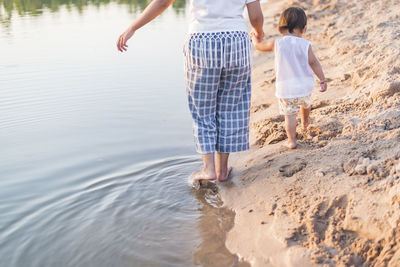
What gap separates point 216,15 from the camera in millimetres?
2822

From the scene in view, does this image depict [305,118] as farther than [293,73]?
Yes

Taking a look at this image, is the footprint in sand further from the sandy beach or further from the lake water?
the lake water

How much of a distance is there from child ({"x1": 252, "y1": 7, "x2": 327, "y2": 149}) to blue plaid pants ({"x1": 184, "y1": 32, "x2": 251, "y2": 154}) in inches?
14.7

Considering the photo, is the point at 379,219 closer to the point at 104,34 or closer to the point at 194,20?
the point at 194,20

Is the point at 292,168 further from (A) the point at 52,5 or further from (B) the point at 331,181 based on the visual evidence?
(A) the point at 52,5

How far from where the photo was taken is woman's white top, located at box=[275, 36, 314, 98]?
3256 millimetres

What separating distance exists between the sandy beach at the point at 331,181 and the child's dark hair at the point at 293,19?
759mm

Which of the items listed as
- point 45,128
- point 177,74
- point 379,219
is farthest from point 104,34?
point 379,219

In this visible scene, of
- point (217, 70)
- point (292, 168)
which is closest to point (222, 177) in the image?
point (292, 168)

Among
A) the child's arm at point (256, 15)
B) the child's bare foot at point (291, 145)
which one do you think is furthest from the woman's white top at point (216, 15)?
the child's bare foot at point (291, 145)

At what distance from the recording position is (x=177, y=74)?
6.87 metres

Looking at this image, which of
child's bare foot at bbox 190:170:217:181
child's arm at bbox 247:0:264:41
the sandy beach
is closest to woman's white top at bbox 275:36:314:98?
child's arm at bbox 247:0:264:41

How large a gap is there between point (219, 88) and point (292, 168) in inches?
28.1

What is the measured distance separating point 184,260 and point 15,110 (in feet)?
12.2
